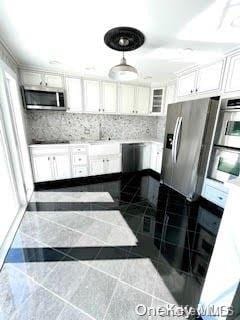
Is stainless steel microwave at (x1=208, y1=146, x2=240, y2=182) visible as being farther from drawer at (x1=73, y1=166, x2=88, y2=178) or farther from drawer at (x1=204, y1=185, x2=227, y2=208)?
drawer at (x1=73, y1=166, x2=88, y2=178)

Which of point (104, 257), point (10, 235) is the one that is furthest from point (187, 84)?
point (10, 235)

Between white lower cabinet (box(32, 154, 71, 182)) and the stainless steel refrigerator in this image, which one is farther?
white lower cabinet (box(32, 154, 71, 182))

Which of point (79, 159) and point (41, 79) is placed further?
point (79, 159)

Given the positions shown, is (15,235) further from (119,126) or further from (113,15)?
(119,126)

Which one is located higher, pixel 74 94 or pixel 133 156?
pixel 74 94

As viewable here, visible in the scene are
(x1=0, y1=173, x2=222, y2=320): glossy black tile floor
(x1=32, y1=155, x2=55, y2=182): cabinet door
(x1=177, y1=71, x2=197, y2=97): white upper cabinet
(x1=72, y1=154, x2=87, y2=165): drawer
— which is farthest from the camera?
(x1=72, y1=154, x2=87, y2=165): drawer

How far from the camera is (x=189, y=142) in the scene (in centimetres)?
283

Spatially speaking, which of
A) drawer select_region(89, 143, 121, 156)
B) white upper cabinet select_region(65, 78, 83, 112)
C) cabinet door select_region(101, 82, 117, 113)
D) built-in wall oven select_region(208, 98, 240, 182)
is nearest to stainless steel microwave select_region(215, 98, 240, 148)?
built-in wall oven select_region(208, 98, 240, 182)

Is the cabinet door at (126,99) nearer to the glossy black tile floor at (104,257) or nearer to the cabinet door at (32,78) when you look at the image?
the cabinet door at (32,78)

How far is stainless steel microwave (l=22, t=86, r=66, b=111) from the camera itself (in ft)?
9.96

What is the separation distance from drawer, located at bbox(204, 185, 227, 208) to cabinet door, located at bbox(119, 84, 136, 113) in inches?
107

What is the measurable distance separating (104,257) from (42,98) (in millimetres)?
3103

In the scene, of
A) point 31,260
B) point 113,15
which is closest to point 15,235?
point 31,260

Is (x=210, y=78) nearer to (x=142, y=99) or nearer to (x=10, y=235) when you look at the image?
(x=142, y=99)
